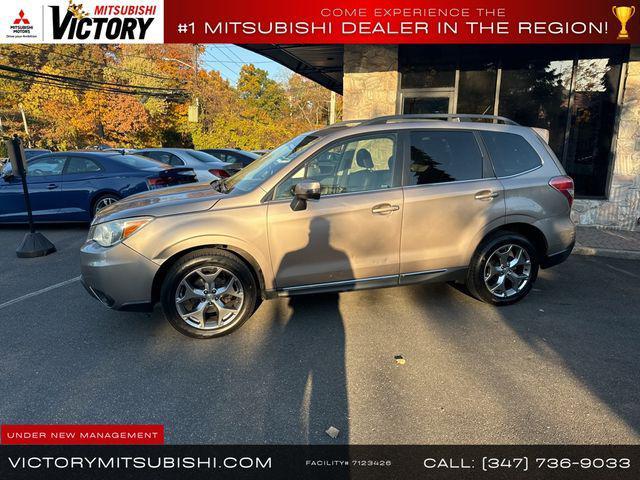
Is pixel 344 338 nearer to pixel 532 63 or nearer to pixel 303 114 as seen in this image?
pixel 532 63

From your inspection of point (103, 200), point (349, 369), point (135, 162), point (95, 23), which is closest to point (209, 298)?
point (349, 369)

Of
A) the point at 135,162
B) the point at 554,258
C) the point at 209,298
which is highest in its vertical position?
the point at 135,162

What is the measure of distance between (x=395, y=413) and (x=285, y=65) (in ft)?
38.9

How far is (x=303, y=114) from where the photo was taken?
62.5 meters

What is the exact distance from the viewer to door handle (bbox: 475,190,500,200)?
4339 mm

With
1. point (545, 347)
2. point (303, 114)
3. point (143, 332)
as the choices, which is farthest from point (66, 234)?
point (303, 114)

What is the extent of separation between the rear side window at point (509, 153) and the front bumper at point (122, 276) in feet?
11.3

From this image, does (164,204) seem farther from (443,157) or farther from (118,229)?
(443,157)

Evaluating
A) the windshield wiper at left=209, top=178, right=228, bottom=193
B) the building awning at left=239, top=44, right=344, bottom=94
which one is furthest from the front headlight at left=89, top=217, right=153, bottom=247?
the building awning at left=239, top=44, right=344, bottom=94

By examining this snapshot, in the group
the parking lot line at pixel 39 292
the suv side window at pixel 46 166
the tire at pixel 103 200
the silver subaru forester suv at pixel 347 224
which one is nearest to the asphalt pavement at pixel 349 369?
the parking lot line at pixel 39 292

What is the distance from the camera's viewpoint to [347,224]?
399 centimetres

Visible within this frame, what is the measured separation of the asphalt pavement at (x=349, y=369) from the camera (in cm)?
277

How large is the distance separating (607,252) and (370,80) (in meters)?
5.53

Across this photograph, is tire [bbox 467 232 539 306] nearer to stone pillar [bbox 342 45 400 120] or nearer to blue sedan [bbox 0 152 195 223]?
stone pillar [bbox 342 45 400 120]
